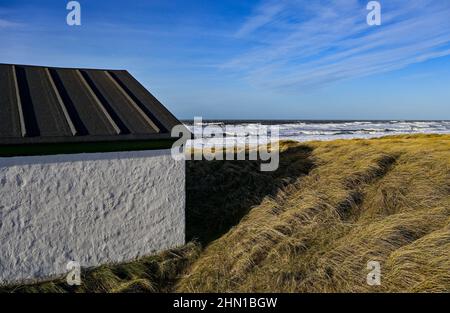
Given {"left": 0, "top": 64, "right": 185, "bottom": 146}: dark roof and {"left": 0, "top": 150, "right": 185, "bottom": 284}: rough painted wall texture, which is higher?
{"left": 0, "top": 64, "right": 185, "bottom": 146}: dark roof

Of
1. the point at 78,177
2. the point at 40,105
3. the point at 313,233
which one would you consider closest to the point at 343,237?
the point at 313,233

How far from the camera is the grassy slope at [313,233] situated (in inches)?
241

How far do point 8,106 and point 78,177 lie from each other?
1886 millimetres

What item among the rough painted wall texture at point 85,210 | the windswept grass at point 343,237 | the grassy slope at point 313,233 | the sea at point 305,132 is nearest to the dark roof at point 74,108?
the rough painted wall texture at point 85,210

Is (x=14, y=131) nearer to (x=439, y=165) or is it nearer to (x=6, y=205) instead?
(x=6, y=205)

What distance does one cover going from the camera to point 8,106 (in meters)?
6.98

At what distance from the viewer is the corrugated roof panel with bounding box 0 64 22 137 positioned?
631 cm

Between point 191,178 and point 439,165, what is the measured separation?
7.80 m

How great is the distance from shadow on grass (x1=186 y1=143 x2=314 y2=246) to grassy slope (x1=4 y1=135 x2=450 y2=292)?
39mm

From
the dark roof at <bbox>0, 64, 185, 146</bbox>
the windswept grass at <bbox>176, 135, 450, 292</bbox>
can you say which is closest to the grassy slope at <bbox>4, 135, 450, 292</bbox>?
the windswept grass at <bbox>176, 135, 450, 292</bbox>

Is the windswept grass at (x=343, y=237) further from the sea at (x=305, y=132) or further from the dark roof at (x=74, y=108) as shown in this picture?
the sea at (x=305, y=132)

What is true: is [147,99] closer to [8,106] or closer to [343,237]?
[8,106]

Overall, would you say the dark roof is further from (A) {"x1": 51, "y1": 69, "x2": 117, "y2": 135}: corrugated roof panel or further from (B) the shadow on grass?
(B) the shadow on grass
